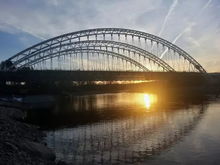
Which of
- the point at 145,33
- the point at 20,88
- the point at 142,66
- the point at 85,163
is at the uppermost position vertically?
the point at 145,33

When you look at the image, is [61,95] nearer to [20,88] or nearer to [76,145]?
[20,88]

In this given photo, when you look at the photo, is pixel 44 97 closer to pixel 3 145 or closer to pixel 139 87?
pixel 3 145

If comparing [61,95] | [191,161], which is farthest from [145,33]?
[191,161]

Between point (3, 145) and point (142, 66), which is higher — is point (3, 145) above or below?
below

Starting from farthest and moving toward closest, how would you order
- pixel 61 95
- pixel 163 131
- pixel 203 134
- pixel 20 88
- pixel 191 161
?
pixel 61 95 → pixel 20 88 → pixel 163 131 → pixel 203 134 → pixel 191 161

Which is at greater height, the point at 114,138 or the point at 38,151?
the point at 38,151

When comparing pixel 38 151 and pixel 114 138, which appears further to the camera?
pixel 114 138

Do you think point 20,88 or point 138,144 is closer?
point 138,144

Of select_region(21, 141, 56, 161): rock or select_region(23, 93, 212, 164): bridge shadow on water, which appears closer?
select_region(21, 141, 56, 161): rock

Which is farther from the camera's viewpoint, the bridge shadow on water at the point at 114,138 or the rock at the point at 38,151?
the bridge shadow on water at the point at 114,138

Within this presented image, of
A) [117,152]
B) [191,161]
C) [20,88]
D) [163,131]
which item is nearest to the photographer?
[191,161]

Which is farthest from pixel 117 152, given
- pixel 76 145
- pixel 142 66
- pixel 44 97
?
pixel 142 66

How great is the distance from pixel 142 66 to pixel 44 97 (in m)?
43.5

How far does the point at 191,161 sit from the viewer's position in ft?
72.8
